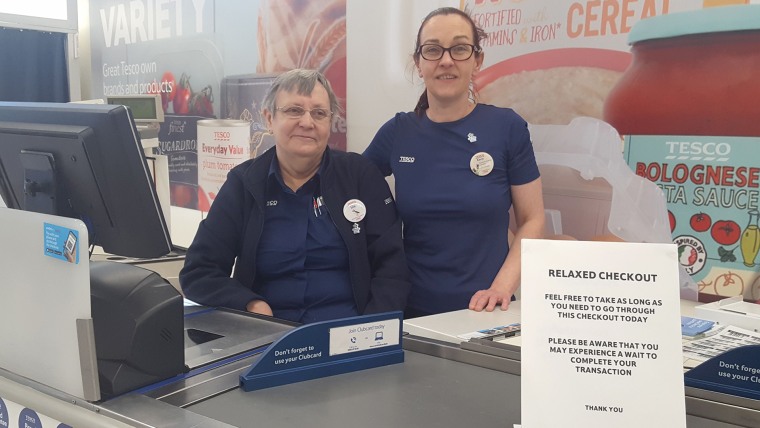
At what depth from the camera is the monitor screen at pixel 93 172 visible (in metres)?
1.22

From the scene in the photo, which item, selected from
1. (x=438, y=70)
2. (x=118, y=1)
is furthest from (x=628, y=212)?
(x=118, y=1)

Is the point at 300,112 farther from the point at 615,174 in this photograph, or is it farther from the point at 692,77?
the point at 692,77

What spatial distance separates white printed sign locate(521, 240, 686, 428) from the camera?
0.78 m

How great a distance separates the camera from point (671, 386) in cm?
78

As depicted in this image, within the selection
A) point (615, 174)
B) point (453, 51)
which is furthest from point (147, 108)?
point (615, 174)

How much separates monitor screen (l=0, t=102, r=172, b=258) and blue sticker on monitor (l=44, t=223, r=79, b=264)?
205 millimetres

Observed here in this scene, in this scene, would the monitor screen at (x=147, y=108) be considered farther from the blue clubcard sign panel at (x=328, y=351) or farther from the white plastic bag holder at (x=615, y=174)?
the blue clubcard sign panel at (x=328, y=351)

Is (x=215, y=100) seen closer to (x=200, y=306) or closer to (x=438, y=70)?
(x=438, y=70)

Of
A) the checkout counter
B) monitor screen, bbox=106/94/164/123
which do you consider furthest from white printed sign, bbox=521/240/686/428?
monitor screen, bbox=106/94/164/123

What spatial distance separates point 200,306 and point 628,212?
1.50 meters

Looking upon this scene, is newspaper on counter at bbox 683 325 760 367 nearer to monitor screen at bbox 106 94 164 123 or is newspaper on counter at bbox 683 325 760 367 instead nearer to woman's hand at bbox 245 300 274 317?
woman's hand at bbox 245 300 274 317

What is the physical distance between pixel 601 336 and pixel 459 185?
1288mm

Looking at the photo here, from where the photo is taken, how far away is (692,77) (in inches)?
86.0

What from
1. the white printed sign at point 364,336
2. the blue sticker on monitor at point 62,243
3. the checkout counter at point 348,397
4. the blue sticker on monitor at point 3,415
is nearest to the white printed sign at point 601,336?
the checkout counter at point 348,397
